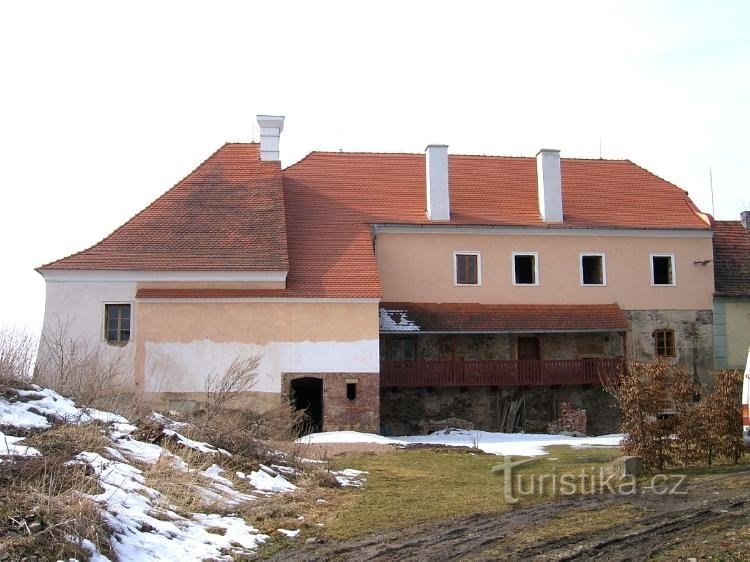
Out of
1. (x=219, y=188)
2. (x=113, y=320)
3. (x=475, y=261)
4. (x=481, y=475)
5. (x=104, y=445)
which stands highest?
(x=219, y=188)

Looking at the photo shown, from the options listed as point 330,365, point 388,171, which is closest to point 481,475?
point 330,365

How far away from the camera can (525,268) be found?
3180cm

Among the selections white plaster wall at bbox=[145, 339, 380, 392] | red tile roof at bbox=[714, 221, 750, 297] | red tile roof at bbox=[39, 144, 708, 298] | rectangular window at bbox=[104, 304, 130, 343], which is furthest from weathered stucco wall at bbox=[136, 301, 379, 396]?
red tile roof at bbox=[714, 221, 750, 297]

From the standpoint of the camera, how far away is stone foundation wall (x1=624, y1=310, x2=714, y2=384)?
31.6 metres

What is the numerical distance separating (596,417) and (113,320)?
1700 centimetres

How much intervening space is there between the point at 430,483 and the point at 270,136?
19978 mm

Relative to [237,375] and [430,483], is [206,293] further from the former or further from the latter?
[430,483]

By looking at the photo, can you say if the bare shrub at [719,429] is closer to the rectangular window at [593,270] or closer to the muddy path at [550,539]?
the muddy path at [550,539]

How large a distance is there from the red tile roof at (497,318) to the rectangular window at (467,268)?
3.09 feet

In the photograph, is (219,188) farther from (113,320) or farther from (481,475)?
(481,475)

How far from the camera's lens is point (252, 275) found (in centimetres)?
2714

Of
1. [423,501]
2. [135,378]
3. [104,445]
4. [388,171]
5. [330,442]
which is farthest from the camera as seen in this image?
[388,171]

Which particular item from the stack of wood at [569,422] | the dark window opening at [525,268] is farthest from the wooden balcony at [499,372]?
the dark window opening at [525,268]

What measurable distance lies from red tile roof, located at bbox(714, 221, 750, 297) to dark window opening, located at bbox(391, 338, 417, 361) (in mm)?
12055
